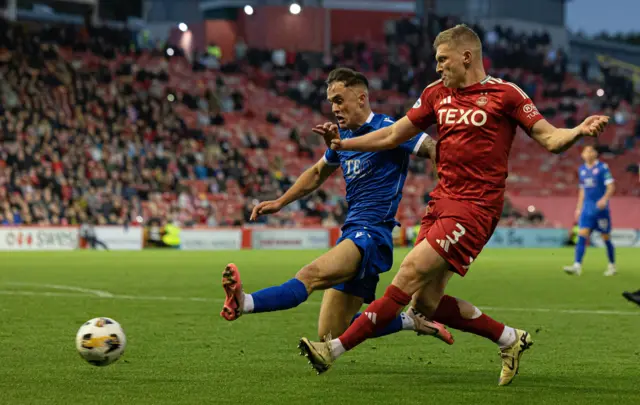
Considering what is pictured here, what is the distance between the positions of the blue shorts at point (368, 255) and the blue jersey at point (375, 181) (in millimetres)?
67

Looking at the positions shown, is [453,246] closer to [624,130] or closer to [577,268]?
[577,268]

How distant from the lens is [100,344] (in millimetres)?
7637

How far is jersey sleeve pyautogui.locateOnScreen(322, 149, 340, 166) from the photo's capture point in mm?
8203

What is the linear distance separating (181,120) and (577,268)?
21724 millimetres

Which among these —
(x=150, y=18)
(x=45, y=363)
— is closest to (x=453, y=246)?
(x=45, y=363)

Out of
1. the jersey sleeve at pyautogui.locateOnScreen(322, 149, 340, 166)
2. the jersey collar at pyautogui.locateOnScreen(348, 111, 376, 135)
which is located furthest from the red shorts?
the jersey sleeve at pyautogui.locateOnScreen(322, 149, 340, 166)

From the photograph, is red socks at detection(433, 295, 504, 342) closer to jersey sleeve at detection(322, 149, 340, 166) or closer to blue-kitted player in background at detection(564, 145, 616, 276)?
jersey sleeve at detection(322, 149, 340, 166)

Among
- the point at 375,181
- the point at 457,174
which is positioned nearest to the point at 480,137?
the point at 457,174

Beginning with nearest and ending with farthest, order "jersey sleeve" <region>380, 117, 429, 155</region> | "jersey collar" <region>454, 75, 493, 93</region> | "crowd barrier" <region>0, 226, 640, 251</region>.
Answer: "jersey collar" <region>454, 75, 493, 93</region>
"jersey sleeve" <region>380, 117, 429, 155</region>
"crowd barrier" <region>0, 226, 640, 251</region>

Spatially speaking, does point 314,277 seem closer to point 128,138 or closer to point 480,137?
point 480,137

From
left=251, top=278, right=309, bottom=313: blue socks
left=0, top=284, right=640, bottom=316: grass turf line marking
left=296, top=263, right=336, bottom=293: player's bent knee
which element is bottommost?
left=0, top=284, right=640, bottom=316: grass turf line marking

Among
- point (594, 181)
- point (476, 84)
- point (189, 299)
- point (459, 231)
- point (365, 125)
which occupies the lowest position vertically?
point (189, 299)

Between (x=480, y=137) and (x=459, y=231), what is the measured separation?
2.10ft

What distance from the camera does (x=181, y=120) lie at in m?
39.3
